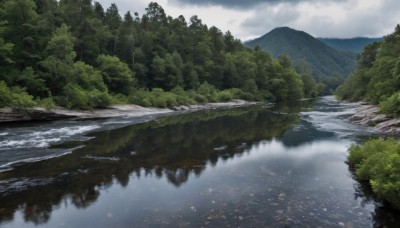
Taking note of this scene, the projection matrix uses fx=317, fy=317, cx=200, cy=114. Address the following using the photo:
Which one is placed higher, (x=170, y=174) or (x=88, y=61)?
(x=88, y=61)

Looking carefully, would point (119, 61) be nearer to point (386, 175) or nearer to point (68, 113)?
point (68, 113)

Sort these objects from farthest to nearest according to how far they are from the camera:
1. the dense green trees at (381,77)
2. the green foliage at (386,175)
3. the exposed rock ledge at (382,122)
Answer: the dense green trees at (381,77)
the exposed rock ledge at (382,122)
the green foliage at (386,175)

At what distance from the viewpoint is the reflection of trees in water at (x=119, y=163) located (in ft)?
42.4

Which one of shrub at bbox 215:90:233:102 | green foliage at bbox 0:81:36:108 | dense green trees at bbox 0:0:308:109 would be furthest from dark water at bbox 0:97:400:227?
shrub at bbox 215:90:233:102

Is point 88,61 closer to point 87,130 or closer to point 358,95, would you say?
point 87,130

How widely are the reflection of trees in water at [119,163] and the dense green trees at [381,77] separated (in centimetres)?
1490

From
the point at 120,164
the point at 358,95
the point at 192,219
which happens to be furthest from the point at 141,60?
the point at 192,219

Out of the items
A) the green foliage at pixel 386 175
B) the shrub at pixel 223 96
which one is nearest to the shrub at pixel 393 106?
the green foliage at pixel 386 175

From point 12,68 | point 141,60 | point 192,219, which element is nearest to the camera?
point 192,219

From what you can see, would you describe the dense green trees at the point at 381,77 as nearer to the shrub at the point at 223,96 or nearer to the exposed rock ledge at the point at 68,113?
the shrub at the point at 223,96

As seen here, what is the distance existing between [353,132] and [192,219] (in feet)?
80.9

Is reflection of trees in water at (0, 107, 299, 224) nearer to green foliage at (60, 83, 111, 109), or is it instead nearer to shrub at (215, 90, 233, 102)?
green foliage at (60, 83, 111, 109)

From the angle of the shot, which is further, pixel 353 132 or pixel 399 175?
pixel 353 132

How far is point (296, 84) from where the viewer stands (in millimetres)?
120000
